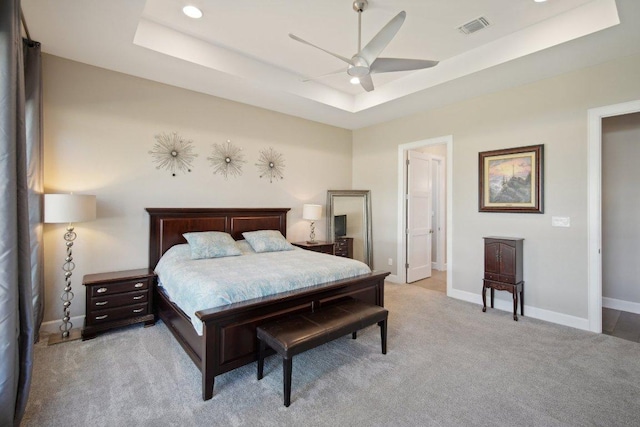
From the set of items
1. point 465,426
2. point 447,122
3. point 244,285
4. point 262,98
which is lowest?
point 465,426

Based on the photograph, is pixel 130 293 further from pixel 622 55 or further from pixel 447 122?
pixel 622 55

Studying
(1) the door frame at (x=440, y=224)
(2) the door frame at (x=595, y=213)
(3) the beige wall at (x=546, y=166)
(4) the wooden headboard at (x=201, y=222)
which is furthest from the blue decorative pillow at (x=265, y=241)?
(1) the door frame at (x=440, y=224)

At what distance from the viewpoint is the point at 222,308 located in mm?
2244

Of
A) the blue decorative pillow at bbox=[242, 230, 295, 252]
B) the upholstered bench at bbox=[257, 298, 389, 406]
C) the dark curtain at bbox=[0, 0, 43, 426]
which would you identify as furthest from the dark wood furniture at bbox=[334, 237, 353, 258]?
the dark curtain at bbox=[0, 0, 43, 426]

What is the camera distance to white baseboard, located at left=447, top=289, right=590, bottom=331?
346cm

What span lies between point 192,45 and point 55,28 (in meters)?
1.21

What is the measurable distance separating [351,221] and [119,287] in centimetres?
401

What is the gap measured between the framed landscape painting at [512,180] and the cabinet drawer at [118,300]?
15.1 ft

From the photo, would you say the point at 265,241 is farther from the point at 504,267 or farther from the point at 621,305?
the point at 621,305

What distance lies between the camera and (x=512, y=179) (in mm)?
3994

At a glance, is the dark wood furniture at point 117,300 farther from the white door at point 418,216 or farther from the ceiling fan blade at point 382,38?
the white door at point 418,216

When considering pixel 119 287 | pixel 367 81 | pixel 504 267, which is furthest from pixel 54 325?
pixel 504 267

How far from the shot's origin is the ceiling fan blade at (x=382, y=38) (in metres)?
2.26

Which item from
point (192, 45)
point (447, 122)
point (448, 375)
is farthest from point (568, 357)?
point (192, 45)
